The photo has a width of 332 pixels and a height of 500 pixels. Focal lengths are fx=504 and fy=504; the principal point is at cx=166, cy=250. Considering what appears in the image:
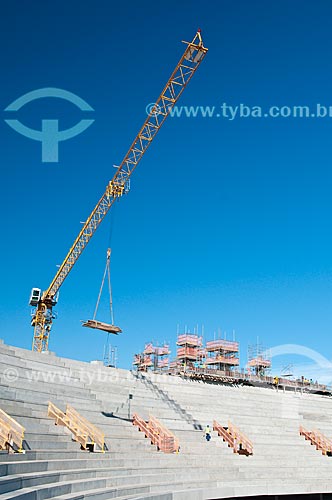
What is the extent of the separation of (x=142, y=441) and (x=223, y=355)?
35.2 meters

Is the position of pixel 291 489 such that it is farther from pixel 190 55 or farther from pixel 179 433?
pixel 190 55

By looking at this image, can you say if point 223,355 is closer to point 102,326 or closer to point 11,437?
point 102,326

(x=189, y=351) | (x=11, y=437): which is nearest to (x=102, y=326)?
(x=189, y=351)

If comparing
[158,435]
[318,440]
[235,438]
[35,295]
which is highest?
[35,295]

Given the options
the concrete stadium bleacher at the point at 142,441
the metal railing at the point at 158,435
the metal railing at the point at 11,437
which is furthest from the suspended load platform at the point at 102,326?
the metal railing at the point at 11,437

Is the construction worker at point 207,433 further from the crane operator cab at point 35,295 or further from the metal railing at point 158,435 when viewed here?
the crane operator cab at point 35,295

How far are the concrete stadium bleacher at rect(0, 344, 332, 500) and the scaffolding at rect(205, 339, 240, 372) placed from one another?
1890cm

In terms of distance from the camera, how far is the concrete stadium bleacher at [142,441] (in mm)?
14273

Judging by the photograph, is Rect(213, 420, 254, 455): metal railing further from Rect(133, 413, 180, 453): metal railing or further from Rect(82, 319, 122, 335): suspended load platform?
Rect(82, 319, 122, 335): suspended load platform

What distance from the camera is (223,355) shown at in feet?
182

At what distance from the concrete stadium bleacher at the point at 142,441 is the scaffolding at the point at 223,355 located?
18896 mm

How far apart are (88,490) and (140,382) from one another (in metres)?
16.3

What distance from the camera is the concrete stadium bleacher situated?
14.3 m

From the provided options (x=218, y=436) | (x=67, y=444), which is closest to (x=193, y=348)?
(x=218, y=436)
